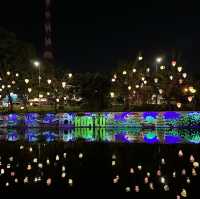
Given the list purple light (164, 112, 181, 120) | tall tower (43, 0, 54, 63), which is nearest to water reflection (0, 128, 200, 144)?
purple light (164, 112, 181, 120)

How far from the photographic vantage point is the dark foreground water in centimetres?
1101

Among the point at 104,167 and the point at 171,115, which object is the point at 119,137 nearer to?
the point at 171,115

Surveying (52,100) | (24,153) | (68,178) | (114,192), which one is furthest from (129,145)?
(52,100)

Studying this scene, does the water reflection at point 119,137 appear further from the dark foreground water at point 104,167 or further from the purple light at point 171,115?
the purple light at point 171,115

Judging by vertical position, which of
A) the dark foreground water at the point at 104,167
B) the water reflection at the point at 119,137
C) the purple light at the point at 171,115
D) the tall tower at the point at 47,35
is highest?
the tall tower at the point at 47,35

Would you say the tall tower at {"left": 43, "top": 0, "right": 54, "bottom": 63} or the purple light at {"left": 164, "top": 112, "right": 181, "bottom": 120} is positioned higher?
the tall tower at {"left": 43, "top": 0, "right": 54, "bottom": 63}

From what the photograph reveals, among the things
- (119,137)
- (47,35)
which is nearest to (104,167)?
(119,137)

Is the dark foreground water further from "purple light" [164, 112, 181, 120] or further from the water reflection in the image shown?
"purple light" [164, 112, 181, 120]

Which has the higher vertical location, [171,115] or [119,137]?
[171,115]

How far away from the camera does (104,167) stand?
45.3ft

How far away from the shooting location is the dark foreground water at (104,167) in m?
11.0

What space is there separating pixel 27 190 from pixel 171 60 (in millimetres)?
28075

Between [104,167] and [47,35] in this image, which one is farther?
[47,35]

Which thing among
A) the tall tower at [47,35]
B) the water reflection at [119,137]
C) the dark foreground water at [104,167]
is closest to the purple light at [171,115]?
the water reflection at [119,137]
